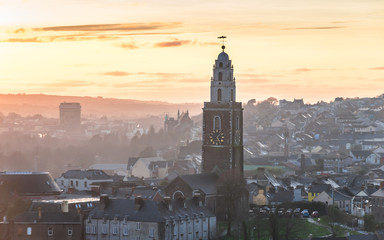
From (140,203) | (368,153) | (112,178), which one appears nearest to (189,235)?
(140,203)

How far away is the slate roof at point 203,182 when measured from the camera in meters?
89.4

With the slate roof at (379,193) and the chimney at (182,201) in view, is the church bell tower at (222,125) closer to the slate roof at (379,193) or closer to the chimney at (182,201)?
the chimney at (182,201)

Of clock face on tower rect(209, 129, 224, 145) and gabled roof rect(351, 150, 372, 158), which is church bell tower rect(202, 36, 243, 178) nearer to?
clock face on tower rect(209, 129, 224, 145)

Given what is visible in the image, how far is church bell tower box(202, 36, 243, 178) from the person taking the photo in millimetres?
94688

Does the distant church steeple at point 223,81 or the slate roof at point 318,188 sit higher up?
the distant church steeple at point 223,81

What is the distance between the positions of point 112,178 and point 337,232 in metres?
55.3

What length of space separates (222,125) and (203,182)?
6599 mm

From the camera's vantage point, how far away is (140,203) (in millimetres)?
77875

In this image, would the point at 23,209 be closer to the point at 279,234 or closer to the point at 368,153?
the point at 279,234

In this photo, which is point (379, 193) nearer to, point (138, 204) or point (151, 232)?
point (138, 204)

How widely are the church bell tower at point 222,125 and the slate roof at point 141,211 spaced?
13.5 meters

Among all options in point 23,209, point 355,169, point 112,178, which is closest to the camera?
point 23,209

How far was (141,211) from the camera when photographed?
77.3 metres

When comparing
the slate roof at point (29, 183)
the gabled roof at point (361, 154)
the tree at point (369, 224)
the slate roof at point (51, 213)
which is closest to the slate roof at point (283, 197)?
the tree at point (369, 224)
